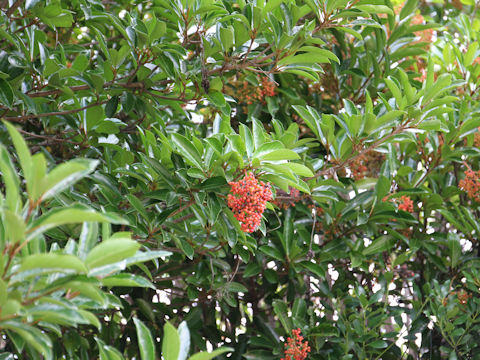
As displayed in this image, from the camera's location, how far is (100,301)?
117 centimetres

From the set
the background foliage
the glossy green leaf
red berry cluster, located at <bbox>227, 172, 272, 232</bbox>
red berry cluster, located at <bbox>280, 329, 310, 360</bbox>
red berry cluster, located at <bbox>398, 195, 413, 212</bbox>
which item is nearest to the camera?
the glossy green leaf

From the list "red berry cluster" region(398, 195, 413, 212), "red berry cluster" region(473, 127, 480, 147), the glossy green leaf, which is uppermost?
the glossy green leaf

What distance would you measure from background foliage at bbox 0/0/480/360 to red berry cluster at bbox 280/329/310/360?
0.08 meters

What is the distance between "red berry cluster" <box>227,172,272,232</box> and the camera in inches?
68.0

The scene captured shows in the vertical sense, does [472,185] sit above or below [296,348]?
above

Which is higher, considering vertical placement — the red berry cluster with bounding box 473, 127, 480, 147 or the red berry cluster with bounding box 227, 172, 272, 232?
the red berry cluster with bounding box 227, 172, 272, 232

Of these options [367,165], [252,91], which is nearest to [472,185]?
[367,165]

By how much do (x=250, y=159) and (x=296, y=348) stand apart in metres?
0.95

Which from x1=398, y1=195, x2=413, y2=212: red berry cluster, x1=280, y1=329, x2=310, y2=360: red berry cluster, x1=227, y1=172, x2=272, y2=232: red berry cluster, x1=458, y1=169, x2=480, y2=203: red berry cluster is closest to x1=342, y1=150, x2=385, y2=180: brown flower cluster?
x1=398, y1=195, x2=413, y2=212: red berry cluster

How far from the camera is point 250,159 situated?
1.77m

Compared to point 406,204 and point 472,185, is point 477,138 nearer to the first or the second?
point 472,185

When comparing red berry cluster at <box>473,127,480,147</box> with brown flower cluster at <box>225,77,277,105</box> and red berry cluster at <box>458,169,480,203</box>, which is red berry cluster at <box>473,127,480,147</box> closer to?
red berry cluster at <box>458,169,480,203</box>

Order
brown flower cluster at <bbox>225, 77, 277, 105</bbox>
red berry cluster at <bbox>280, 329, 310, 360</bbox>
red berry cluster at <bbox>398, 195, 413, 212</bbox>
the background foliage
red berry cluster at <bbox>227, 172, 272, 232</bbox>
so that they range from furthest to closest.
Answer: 1. brown flower cluster at <bbox>225, 77, 277, 105</bbox>
2. red berry cluster at <bbox>398, 195, 413, 212</bbox>
3. red berry cluster at <bbox>280, 329, 310, 360</bbox>
4. the background foliage
5. red berry cluster at <bbox>227, 172, 272, 232</bbox>

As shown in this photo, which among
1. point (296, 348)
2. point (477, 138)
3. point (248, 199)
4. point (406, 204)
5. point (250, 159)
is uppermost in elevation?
point (250, 159)
